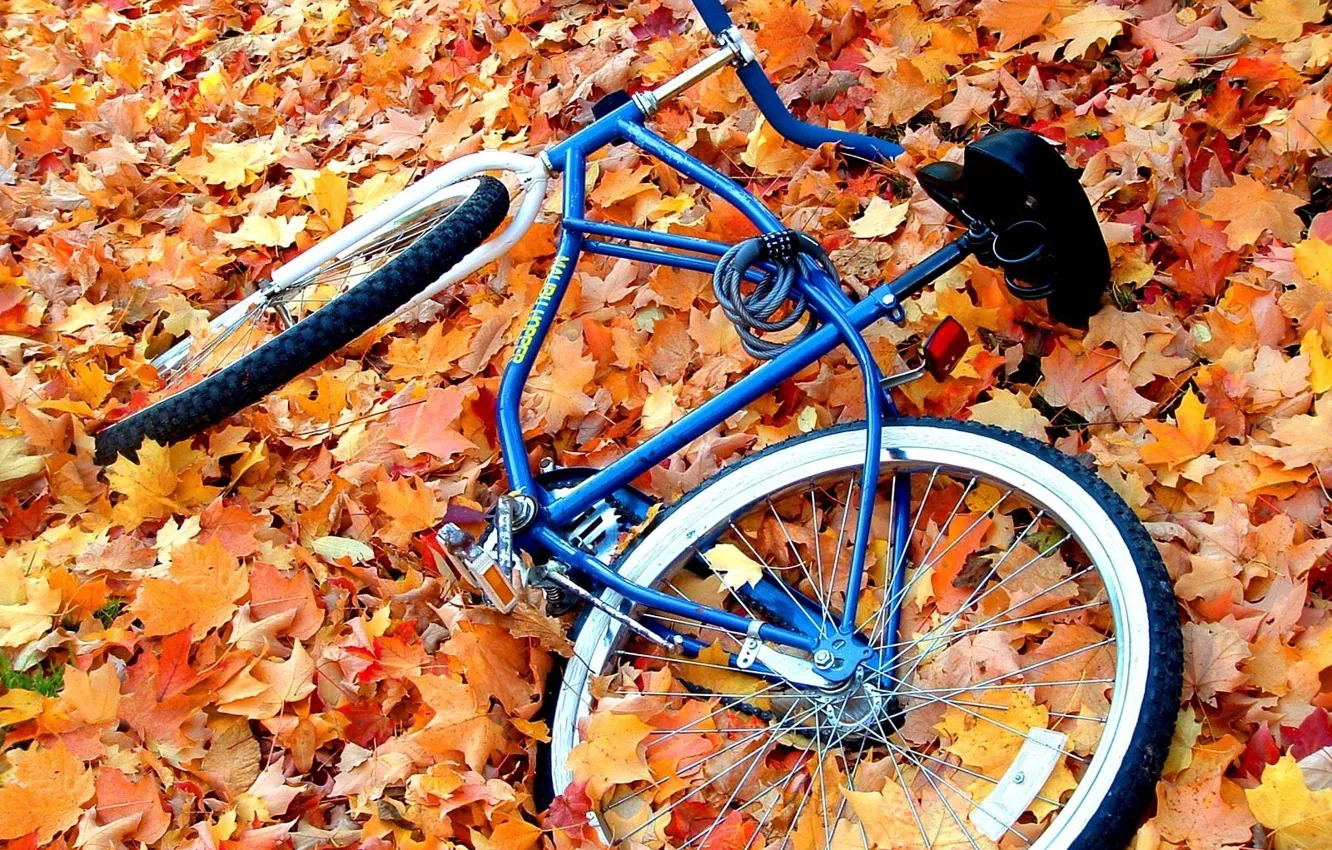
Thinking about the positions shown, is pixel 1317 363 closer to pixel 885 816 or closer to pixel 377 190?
pixel 885 816

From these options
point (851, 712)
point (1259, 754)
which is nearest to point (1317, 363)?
point (1259, 754)

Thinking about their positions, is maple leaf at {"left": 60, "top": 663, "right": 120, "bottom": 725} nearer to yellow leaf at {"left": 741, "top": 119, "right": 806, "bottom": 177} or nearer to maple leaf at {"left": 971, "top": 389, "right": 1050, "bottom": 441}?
maple leaf at {"left": 971, "top": 389, "right": 1050, "bottom": 441}

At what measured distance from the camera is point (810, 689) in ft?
6.15

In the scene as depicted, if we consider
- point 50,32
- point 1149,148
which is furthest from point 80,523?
point 50,32

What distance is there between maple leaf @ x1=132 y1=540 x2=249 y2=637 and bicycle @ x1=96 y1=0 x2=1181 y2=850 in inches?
13.6

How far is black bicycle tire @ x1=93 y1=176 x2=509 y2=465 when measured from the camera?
2262 mm

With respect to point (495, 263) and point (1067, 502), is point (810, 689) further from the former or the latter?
point (495, 263)

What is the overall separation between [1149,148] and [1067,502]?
1271 mm

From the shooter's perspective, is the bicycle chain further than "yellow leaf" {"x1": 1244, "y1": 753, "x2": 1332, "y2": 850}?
Yes

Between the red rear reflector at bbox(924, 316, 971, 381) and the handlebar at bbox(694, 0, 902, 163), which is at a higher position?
the handlebar at bbox(694, 0, 902, 163)

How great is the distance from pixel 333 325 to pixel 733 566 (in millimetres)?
1070

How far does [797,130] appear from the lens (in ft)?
9.05

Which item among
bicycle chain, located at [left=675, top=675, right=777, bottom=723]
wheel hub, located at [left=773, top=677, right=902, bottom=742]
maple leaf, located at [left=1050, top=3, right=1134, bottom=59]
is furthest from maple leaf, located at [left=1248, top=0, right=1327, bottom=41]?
bicycle chain, located at [left=675, top=675, right=777, bottom=723]

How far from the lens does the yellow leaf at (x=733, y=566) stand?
2.03 meters
